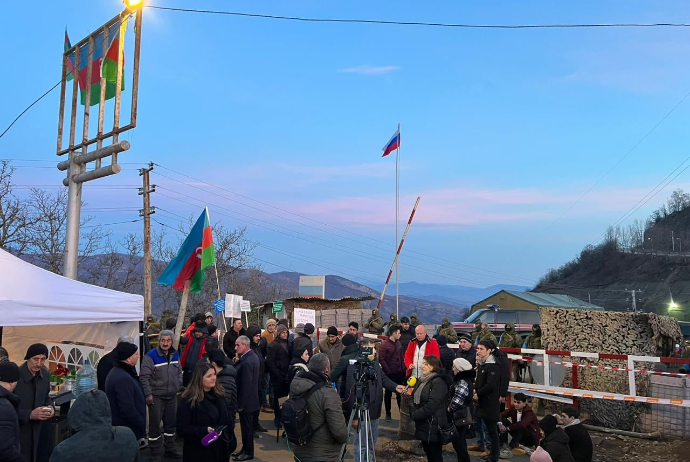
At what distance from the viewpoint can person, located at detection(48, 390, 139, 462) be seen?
3.61m

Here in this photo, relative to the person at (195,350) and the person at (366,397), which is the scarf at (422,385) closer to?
the person at (366,397)

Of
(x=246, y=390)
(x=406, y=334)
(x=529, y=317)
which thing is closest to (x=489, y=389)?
(x=246, y=390)

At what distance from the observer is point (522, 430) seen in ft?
30.6

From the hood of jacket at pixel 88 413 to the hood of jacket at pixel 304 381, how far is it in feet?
6.14

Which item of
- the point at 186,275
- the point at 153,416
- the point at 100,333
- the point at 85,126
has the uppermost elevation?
the point at 85,126

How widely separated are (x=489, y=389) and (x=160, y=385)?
442 centimetres

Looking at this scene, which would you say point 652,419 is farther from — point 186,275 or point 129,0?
point 129,0

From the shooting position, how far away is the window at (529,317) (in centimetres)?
2348

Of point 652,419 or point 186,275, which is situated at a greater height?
point 186,275

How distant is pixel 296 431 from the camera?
206 inches

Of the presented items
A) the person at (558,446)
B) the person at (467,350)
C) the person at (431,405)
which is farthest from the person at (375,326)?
the person at (558,446)

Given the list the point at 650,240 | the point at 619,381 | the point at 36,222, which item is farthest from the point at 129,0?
the point at 650,240

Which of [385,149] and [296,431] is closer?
[296,431]

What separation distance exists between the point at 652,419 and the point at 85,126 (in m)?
12.4
